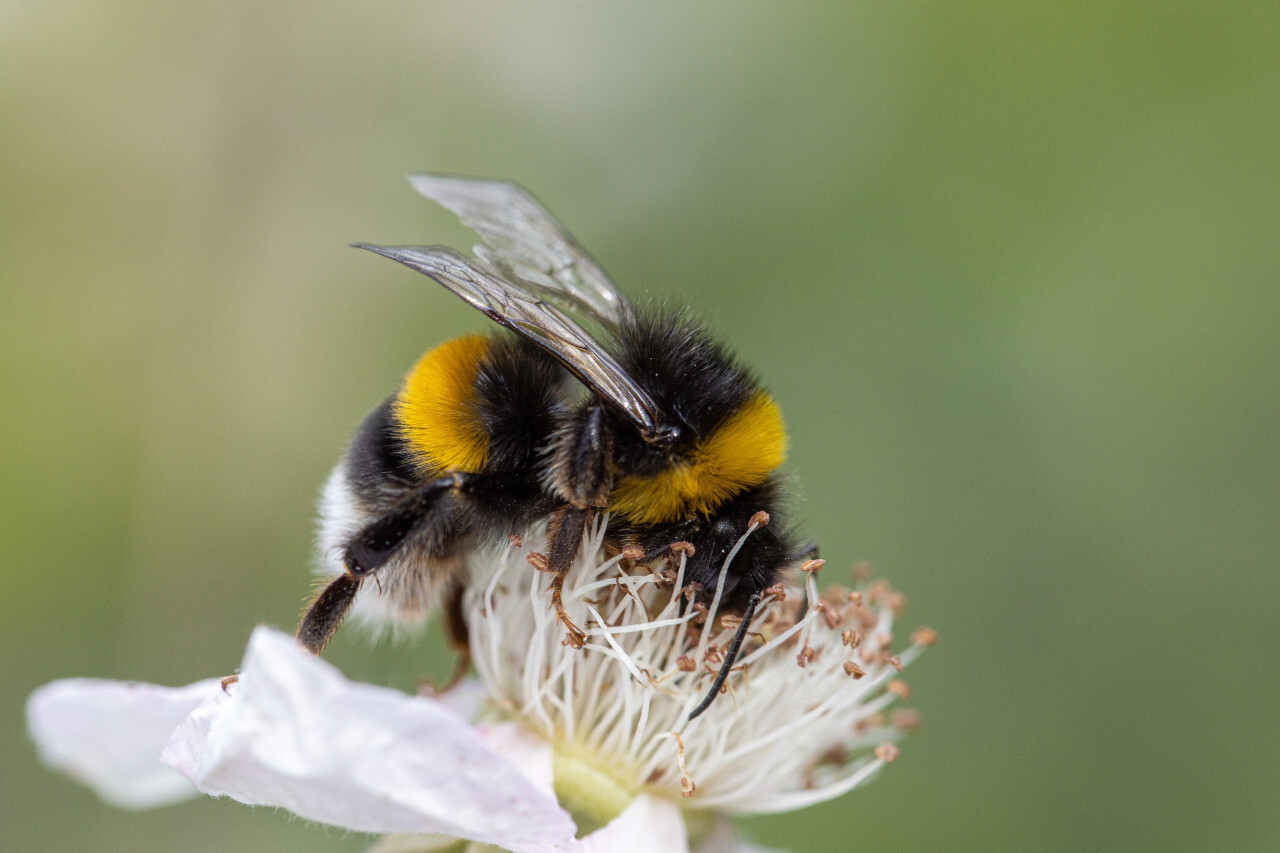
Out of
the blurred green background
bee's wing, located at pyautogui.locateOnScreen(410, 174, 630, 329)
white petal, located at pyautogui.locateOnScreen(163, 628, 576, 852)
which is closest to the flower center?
white petal, located at pyautogui.locateOnScreen(163, 628, 576, 852)

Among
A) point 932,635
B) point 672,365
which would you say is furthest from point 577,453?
point 932,635

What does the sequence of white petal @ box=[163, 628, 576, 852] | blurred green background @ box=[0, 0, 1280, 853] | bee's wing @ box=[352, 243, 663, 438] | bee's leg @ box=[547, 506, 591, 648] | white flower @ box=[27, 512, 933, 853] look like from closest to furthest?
white petal @ box=[163, 628, 576, 852]
bee's wing @ box=[352, 243, 663, 438]
bee's leg @ box=[547, 506, 591, 648]
white flower @ box=[27, 512, 933, 853]
blurred green background @ box=[0, 0, 1280, 853]

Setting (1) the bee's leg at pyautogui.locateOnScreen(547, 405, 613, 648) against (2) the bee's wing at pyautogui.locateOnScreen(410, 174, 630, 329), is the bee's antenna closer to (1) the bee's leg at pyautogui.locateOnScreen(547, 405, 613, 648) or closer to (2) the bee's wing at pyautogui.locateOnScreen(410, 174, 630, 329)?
(1) the bee's leg at pyautogui.locateOnScreen(547, 405, 613, 648)

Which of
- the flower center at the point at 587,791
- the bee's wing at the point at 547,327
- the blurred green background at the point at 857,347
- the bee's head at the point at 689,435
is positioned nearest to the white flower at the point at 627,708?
the flower center at the point at 587,791

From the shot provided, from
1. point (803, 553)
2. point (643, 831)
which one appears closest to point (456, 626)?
point (643, 831)

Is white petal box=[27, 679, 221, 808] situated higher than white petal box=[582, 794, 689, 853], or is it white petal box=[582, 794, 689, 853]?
white petal box=[582, 794, 689, 853]

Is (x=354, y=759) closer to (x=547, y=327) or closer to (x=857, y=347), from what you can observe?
(x=547, y=327)

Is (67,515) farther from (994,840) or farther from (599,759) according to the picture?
(994,840)
